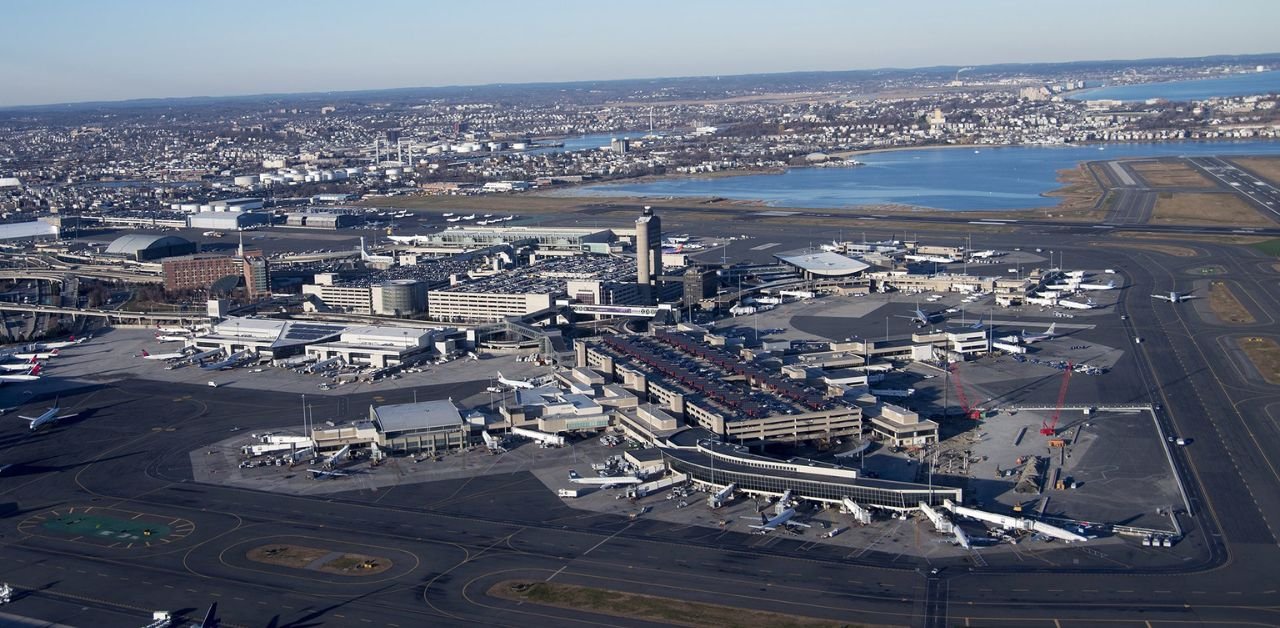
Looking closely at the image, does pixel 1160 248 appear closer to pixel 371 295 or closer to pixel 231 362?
pixel 371 295

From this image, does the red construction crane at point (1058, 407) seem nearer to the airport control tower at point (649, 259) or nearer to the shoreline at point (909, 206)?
the airport control tower at point (649, 259)

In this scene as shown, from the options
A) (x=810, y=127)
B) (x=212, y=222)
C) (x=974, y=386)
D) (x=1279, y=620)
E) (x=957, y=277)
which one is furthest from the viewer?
(x=810, y=127)

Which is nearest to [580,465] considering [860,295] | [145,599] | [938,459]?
[938,459]

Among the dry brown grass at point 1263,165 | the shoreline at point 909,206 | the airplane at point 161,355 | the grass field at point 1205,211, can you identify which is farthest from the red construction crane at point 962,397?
the dry brown grass at point 1263,165

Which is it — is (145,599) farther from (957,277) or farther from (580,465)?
(957,277)

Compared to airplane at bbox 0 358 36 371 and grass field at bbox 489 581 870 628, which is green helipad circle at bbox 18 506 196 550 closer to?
grass field at bbox 489 581 870 628

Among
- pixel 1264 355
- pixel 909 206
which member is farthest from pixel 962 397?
pixel 909 206

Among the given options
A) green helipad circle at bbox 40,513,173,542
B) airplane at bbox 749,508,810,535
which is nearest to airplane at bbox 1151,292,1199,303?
airplane at bbox 749,508,810,535
